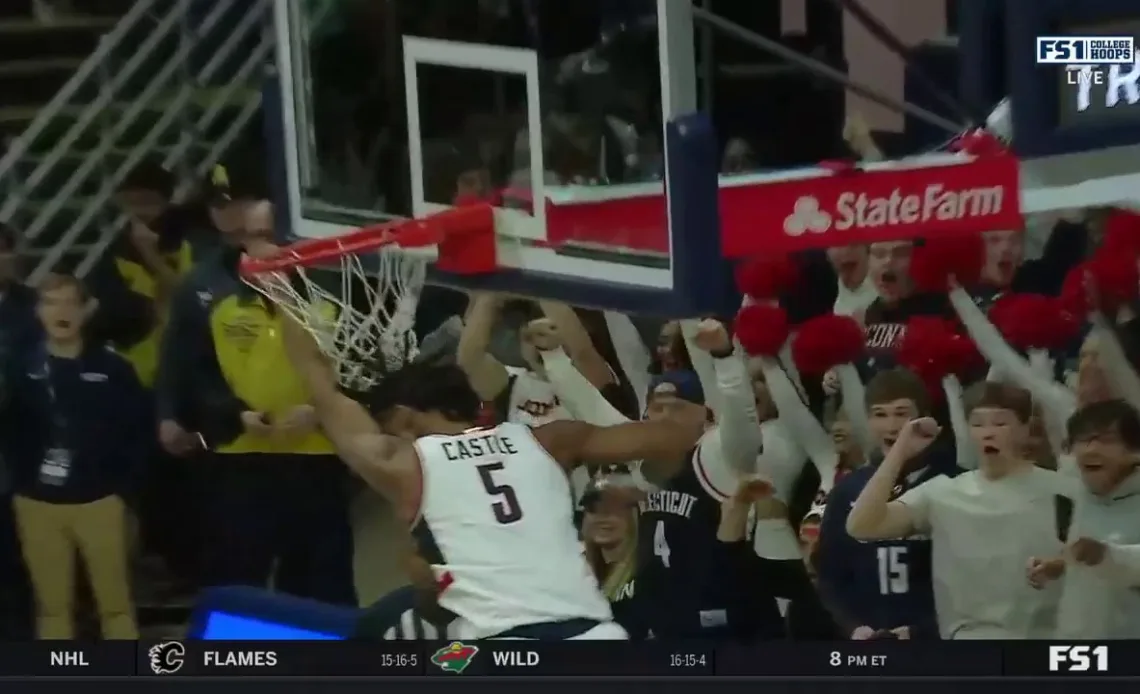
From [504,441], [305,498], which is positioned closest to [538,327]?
[504,441]

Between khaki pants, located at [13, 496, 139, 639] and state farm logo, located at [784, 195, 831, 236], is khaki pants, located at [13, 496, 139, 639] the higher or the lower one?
the lower one

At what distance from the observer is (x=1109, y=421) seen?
6.52 ft

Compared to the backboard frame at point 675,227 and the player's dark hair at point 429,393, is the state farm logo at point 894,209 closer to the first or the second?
the backboard frame at point 675,227

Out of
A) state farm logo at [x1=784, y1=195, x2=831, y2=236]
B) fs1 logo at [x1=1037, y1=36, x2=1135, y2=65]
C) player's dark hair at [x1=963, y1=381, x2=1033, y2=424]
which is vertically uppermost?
fs1 logo at [x1=1037, y1=36, x2=1135, y2=65]

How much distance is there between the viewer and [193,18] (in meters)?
2.06

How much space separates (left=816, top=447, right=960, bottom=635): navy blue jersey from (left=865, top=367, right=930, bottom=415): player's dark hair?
0.07 meters

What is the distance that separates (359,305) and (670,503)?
1.66 ft

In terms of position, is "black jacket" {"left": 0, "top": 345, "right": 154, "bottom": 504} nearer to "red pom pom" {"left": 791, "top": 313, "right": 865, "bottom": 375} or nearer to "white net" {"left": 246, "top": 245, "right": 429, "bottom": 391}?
"white net" {"left": 246, "top": 245, "right": 429, "bottom": 391}

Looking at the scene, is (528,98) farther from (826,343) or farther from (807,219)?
(826,343)

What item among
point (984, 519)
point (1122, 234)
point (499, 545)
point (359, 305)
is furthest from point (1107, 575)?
point (359, 305)

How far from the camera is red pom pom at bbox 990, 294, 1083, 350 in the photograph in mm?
1984

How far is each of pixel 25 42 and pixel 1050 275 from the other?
142cm

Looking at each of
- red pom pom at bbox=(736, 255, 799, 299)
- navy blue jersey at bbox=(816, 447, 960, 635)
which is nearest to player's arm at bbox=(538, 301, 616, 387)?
red pom pom at bbox=(736, 255, 799, 299)

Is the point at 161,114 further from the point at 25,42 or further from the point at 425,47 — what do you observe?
the point at 425,47
